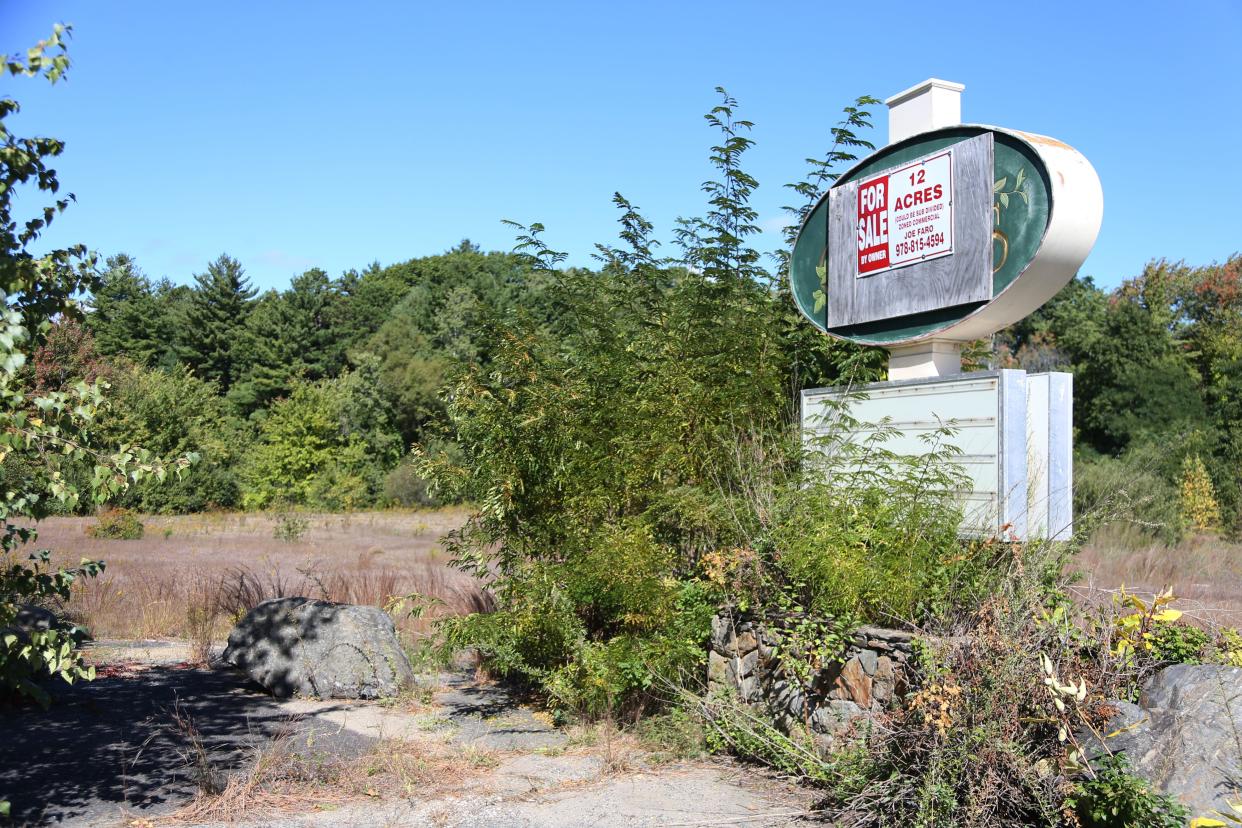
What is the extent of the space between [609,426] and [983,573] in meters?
3.50

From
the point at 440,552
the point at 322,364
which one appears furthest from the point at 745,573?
the point at 322,364

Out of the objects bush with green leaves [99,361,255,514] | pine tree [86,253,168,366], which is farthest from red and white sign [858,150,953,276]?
pine tree [86,253,168,366]

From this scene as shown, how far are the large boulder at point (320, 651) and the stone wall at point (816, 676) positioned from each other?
11.1ft

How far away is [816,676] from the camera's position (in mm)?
6324

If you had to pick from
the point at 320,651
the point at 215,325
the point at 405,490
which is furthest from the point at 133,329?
the point at 320,651

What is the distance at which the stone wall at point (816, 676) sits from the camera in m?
5.93

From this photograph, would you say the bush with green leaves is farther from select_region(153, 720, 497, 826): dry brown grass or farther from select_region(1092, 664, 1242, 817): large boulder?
select_region(1092, 664, 1242, 817): large boulder

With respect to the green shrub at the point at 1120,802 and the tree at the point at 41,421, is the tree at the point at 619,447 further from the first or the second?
the tree at the point at 41,421

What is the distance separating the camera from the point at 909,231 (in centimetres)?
760

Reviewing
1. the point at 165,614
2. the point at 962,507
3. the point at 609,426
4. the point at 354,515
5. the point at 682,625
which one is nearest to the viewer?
the point at 962,507

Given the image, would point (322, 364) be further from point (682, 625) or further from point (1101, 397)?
point (682, 625)

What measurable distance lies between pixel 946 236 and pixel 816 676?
3381 mm

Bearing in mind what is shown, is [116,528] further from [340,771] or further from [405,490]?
[340,771]

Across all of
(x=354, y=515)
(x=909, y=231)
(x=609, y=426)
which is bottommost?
(x=354, y=515)
